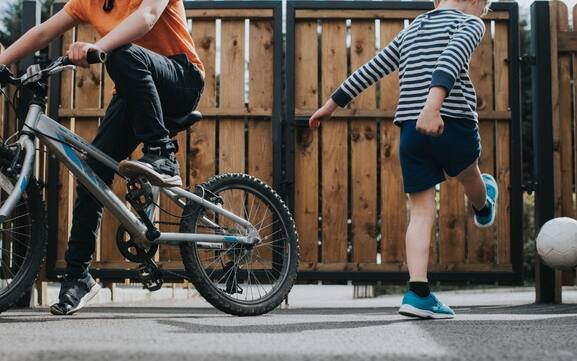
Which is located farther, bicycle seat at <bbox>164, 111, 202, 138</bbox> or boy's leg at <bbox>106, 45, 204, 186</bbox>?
bicycle seat at <bbox>164, 111, 202, 138</bbox>

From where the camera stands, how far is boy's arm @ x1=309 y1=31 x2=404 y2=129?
3.93 metres

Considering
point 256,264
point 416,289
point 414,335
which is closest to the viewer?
point 414,335

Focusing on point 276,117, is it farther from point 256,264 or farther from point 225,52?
point 256,264

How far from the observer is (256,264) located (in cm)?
535

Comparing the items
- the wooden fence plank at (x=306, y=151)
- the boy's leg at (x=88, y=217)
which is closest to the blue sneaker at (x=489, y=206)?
the wooden fence plank at (x=306, y=151)

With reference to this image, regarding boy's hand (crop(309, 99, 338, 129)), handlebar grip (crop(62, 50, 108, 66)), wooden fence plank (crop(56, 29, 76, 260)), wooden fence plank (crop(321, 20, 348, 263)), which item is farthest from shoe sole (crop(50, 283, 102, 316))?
wooden fence plank (crop(321, 20, 348, 263))

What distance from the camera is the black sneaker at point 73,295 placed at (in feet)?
12.0

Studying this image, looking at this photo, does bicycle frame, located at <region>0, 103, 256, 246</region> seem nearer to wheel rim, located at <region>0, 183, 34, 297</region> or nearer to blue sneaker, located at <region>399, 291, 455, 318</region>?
wheel rim, located at <region>0, 183, 34, 297</region>

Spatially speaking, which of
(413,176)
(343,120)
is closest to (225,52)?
(343,120)

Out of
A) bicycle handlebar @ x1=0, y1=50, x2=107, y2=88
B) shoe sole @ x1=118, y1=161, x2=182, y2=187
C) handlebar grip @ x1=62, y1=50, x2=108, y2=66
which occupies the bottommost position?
shoe sole @ x1=118, y1=161, x2=182, y2=187

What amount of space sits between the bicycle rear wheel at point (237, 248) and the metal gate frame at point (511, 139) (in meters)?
1.36

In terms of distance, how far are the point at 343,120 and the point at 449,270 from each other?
1.19m

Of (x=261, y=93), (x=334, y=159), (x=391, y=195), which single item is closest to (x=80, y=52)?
(x=261, y=93)

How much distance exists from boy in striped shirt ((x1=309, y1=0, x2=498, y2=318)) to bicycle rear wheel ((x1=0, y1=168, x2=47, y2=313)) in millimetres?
1508
